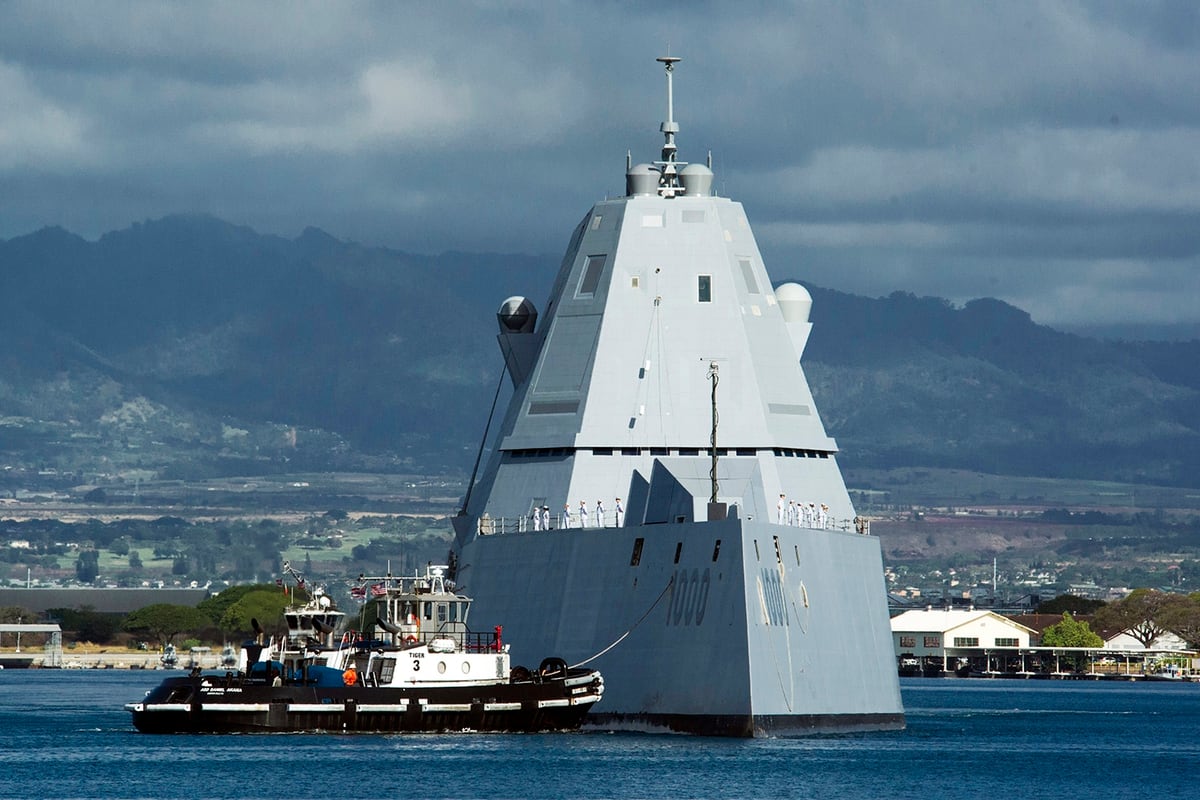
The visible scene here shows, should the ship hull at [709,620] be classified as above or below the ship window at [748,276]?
below

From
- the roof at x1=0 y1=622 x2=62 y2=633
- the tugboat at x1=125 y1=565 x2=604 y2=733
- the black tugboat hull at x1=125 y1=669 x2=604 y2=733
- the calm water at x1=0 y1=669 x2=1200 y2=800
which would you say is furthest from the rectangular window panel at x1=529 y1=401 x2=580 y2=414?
the roof at x1=0 y1=622 x2=62 y2=633

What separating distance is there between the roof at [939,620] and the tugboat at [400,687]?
102264 mm

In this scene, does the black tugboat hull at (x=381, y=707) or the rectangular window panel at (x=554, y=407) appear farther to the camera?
the rectangular window panel at (x=554, y=407)

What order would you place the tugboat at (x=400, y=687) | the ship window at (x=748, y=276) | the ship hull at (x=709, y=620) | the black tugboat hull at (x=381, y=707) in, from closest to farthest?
the ship hull at (x=709, y=620), the black tugboat hull at (x=381, y=707), the tugboat at (x=400, y=687), the ship window at (x=748, y=276)

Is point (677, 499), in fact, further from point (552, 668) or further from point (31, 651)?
point (31, 651)

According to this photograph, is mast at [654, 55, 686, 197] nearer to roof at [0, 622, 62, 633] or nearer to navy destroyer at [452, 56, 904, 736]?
navy destroyer at [452, 56, 904, 736]

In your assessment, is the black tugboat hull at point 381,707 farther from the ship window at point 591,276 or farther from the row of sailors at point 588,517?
the ship window at point 591,276

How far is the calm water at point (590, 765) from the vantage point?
50.2 m

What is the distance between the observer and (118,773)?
178 feet

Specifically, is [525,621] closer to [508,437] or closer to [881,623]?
[508,437]

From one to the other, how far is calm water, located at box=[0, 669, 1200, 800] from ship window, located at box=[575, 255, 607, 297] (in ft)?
40.9

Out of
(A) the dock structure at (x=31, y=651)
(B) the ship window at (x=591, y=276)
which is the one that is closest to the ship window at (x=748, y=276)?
(B) the ship window at (x=591, y=276)

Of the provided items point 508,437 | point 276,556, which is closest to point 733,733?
point 508,437

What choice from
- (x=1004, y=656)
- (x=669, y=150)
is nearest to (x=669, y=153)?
(x=669, y=150)
